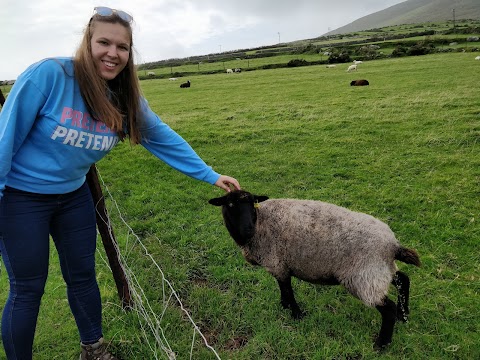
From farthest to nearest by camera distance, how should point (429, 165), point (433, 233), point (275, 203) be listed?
point (429, 165), point (433, 233), point (275, 203)

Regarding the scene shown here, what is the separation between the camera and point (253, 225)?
4.06 m

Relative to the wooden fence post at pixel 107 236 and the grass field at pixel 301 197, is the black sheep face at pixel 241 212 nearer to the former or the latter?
the grass field at pixel 301 197

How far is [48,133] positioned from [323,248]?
2.63 m

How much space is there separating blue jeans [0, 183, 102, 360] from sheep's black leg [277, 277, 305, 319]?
197 centimetres

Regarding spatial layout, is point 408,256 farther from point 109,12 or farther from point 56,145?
point 109,12

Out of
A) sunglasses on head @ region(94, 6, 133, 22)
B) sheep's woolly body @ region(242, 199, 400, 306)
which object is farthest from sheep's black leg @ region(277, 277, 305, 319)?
sunglasses on head @ region(94, 6, 133, 22)

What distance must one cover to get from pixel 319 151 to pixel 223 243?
16.3ft

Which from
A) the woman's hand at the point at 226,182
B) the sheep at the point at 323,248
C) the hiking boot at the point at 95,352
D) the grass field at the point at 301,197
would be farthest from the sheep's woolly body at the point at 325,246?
the hiking boot at the point at 95,352

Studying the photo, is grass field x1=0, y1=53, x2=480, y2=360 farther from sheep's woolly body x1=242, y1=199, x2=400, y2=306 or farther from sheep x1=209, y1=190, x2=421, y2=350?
sheep's woolly body x1=242, y1=199, x2=400, y2=306

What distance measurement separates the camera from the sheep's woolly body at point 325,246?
3.39m

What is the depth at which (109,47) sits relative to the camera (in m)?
2.44

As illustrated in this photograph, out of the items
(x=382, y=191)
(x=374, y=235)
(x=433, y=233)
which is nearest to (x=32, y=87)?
(x=374, y=235)

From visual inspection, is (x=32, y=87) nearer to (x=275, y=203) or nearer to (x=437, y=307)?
(x=275, y=203)

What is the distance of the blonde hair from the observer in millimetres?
2371
